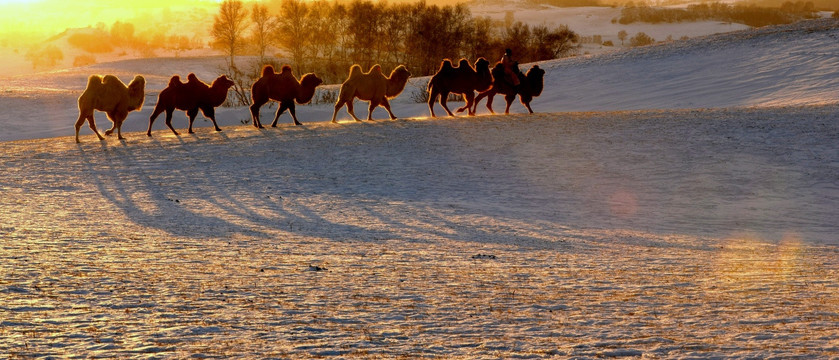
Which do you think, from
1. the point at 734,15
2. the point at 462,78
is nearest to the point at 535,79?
the point at 462,78

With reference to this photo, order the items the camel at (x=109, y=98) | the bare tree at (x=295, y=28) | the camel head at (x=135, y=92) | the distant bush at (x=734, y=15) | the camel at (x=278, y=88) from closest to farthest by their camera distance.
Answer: the camel at (x=109, y=98) < the camel head at (x=135, y=92) < the camel at (x=278, y=88) < the bare tree at (x=295, y=28) < the distant bush at (x=734, y=15)

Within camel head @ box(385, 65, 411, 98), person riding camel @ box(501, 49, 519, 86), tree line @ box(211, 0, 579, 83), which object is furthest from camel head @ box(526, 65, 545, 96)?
tree line @ box(211, 0, 579, 83)

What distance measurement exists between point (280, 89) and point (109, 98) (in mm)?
3745

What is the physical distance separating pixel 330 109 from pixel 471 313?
77.7 feet

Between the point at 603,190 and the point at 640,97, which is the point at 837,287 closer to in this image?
the point at 603,190

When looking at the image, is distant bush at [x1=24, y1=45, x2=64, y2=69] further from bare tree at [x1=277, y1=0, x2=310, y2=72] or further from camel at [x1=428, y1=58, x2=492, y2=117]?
camel at [x1=428, y1=58, x2=492, y2=117]

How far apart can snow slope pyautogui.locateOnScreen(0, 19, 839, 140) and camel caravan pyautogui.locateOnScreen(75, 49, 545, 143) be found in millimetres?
6132

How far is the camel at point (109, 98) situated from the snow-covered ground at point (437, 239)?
796 mm

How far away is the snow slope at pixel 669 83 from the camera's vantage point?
25.6m

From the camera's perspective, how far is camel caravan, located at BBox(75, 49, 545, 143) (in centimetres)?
1770

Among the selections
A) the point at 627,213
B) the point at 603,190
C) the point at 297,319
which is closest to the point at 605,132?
the point at 603,190

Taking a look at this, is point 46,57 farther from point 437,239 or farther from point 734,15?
point 734,15

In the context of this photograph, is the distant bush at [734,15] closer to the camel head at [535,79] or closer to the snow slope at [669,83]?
the snow slope at [669,83]

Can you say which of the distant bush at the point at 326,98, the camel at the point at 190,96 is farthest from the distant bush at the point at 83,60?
the camel at the point at 190,96
